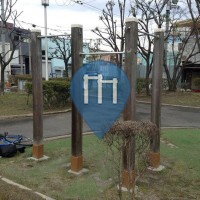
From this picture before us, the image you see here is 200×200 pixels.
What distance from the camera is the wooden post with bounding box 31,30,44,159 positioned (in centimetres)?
559

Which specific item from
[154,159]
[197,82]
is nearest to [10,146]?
[154,159]

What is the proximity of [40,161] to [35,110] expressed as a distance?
1.01 metres

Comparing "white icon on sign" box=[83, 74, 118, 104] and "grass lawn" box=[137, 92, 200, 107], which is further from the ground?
"white icon on sign" box=[83, 74, 118, 104]

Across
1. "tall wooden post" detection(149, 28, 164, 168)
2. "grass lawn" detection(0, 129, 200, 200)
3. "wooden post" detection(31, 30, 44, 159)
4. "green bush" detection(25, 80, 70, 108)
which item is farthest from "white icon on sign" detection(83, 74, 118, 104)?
"green bush" detection(25, 80, 70, 108)

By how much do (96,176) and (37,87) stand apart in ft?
6.92

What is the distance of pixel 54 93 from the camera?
12.6 meters

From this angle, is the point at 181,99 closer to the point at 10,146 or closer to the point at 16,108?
the point at 16,108

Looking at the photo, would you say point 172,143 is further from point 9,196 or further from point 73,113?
point 9,196

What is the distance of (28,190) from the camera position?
163 inches

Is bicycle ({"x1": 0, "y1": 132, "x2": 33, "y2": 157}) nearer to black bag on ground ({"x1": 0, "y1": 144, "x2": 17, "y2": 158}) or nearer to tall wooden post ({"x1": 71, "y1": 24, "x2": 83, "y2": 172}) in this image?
black bag on ground ({"x1": 0, "y1": 144, "x2": 17, "y2": 158})

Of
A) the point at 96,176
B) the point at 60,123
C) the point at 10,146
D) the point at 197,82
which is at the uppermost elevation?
the point at 197,82

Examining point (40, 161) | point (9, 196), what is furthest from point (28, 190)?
point (40, 161)

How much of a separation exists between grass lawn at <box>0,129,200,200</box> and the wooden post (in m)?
0.32

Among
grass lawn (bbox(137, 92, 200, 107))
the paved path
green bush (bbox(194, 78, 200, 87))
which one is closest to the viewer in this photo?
the paved path
